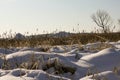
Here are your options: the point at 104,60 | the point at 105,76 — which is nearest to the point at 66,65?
the point at 104,60

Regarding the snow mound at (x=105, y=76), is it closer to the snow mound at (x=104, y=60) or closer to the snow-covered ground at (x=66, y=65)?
the snow-covered ground at (x=66, y=65)

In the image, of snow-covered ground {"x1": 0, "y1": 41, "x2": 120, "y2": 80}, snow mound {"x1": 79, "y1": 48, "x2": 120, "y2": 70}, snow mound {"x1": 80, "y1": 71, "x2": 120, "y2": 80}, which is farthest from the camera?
snow mound {"x1": 79, "y1": 48, "x2": 120, "y2": 70}

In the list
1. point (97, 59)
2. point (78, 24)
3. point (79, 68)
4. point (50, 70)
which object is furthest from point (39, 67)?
point (78, 24)

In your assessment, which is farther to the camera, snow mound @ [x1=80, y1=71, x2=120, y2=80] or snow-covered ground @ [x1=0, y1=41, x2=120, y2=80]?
snow-covered ground @ [x1=0, y1=41, x2=120, y2=80]

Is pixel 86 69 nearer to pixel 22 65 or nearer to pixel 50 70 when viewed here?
pixel 50 70

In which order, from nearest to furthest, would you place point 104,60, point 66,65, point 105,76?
point 105,76, point 66,65, point 104,60

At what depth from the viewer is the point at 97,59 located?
12.8ft

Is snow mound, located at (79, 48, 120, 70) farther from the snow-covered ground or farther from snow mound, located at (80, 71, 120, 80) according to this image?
snow mound, located at (80, 71, 120, 80)

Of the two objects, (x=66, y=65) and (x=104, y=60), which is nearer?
(x=66, y=65)

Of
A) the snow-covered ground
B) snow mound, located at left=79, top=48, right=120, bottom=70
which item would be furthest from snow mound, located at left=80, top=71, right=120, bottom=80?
snow mound, located at left=79, top=48, right=120, bottom=70

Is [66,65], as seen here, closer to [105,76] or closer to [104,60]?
[104,60]

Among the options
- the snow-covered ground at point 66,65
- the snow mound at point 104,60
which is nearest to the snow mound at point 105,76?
the snow-covered ground at point 66,65

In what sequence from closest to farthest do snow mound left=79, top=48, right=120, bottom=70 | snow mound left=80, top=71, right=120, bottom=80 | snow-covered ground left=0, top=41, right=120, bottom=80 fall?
snow mound left=80, top=71, right=120, bottom=80 → snow-covered ground left=0, top=41, right=120, bottom=80 → snow mound left=79, top=48, right=120, bottom=70

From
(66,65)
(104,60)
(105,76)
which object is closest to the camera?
(105,76)
